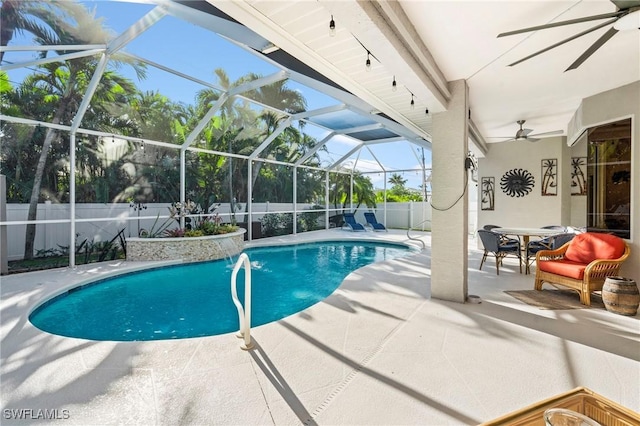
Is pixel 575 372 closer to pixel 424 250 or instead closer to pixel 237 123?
pixel 424 250

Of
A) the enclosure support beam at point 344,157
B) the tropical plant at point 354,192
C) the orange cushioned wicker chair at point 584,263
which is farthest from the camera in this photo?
the tropical plant at point 354,192

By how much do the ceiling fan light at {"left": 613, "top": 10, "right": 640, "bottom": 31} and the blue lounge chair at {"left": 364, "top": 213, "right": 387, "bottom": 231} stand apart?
494 inches

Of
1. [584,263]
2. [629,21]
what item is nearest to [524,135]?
[584,263]

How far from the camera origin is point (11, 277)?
6.02 m

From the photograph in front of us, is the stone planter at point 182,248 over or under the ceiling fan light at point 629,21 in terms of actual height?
under

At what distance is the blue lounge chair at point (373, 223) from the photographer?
15.0 metres

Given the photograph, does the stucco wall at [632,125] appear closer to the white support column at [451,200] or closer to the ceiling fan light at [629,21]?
the white support column at [451,200]

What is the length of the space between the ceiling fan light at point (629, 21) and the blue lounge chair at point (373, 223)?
12548 millimetres

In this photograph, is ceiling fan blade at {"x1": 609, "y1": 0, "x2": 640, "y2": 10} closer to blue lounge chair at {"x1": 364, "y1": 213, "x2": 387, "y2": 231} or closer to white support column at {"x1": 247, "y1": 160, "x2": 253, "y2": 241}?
white support column at {"x1": 247, "y1": 160, "x2": 253, "y2": 241}

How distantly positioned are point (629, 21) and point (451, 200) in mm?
2585

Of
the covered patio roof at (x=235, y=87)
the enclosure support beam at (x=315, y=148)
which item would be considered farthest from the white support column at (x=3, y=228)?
the enclosure support beam at (x=315, y=148)

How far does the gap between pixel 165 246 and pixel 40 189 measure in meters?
3.71

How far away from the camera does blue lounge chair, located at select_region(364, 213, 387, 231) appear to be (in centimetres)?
1502

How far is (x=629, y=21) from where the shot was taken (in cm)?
256
